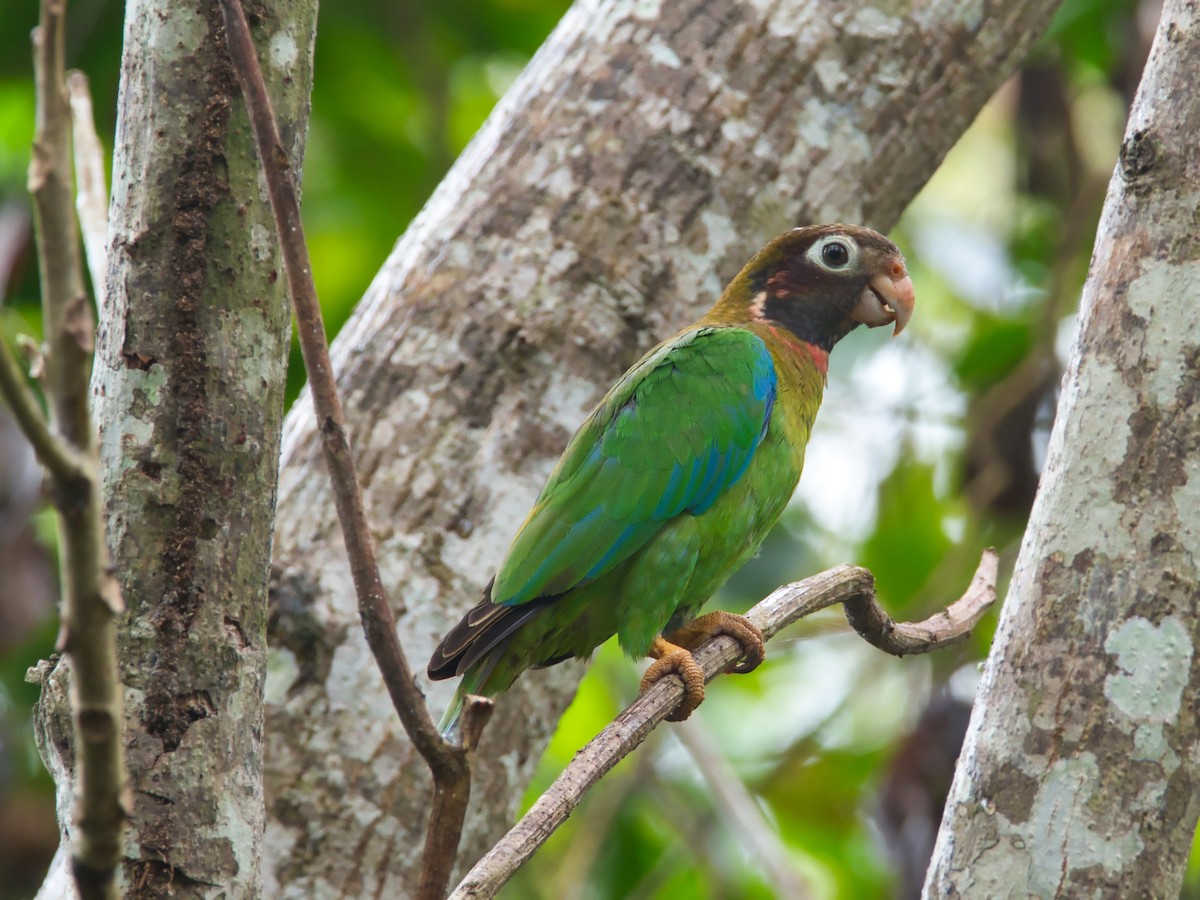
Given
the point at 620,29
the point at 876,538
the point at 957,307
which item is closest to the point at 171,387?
the point at 620,29

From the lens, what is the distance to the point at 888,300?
13.4 feet

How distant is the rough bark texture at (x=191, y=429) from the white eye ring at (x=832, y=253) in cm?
223

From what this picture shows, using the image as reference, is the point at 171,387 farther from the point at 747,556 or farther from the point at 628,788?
the point at 628,788

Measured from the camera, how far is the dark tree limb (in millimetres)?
1220

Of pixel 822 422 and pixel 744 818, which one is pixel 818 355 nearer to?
pixel 744 818

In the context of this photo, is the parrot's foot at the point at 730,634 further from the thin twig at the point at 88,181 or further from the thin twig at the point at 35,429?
the thin twig at the point at 35,429

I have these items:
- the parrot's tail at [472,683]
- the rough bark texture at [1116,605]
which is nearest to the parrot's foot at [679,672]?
the parrot's tail at [472,683]

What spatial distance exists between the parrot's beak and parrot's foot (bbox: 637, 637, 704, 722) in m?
1.37

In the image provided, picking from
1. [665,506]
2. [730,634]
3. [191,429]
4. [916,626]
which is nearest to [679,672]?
[730,634]

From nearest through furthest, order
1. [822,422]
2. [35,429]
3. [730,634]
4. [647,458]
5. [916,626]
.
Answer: [35,429]
[916,626]
[730,634]
[647,458]
[822,422]

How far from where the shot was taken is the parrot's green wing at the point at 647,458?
10.8 ft

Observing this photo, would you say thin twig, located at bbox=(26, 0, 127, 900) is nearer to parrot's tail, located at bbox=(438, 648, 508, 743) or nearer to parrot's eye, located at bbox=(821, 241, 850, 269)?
parrot's tail, located at bbox=(438, 648, 508, 743)

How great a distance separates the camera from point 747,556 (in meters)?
3.71

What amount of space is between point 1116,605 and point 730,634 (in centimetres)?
134
